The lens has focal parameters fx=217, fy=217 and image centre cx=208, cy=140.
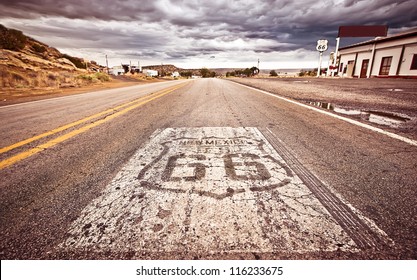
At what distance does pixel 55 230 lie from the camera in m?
1.14

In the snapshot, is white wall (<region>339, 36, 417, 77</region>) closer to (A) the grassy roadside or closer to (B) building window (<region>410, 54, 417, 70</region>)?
(B) building window (<region>410, 54, 417, 70</region>)

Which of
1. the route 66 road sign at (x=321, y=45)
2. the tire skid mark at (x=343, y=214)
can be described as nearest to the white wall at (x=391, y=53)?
the route 66 road sign at (x=321, y=45)

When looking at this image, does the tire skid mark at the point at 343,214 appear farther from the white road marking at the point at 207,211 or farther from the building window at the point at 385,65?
the building window at the point at 385,65

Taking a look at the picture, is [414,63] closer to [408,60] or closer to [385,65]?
[408,60]

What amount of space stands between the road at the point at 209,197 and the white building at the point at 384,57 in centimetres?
3366

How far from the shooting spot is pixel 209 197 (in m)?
1.39

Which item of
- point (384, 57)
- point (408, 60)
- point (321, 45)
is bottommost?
point (408, 60)

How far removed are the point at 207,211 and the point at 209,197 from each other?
14cm

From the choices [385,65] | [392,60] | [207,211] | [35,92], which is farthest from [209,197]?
[385,65]

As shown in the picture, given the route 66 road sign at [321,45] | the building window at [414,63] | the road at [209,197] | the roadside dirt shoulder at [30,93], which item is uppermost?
the route 66 road sign at [321,45]

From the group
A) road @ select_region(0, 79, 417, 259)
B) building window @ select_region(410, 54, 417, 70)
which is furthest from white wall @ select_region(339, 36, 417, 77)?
road @ select_region(0, 79, 417, 259)

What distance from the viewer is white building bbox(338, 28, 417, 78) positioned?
2633cm

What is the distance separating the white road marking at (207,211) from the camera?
103cm
